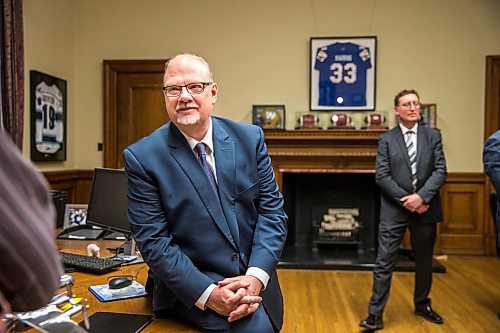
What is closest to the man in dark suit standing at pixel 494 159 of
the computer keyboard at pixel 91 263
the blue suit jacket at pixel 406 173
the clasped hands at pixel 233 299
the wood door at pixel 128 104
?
the blue suit jacket at pixel 406 173

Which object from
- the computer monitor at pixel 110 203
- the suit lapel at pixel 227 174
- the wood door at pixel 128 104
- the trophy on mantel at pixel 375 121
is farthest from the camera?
the wood door at pixel 128 104

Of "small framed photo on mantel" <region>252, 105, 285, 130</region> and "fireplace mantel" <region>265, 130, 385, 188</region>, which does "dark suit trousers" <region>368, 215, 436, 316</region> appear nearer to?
"fireplace mantel" <region>265, 130, 385, 188</region>

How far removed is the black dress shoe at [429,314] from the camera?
10.9 ft

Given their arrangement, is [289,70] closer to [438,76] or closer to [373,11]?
[373,11]

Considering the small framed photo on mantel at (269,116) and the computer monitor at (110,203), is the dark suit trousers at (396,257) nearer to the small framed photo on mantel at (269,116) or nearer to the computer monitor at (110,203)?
the computer monitor at (110,203)

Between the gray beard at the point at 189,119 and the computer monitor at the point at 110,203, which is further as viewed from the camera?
the computer monitor at the point at 110,203

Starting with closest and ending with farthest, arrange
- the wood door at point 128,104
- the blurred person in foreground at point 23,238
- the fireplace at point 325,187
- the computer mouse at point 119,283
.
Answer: the blurred person in foreground at point 23,238
the computer mouse at point 119,283
the fireplace at point 325,187
the wood door at point 128,104

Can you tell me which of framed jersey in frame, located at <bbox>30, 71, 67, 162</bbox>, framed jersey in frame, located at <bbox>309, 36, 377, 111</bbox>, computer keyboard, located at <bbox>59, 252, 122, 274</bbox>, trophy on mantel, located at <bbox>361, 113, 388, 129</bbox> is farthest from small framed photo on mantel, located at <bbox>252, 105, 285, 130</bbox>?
computer keyboard, located at <bbox>59, 252, 122, 274</bbox>

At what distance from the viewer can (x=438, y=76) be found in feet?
17.8

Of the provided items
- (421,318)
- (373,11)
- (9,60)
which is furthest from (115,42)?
(421,318)

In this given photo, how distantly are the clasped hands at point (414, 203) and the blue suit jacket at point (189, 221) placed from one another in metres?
1.83

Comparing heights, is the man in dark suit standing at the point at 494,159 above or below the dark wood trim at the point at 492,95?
below

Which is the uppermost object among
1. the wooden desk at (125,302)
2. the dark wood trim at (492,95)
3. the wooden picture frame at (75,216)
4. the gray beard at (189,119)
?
the dark wood trim at (492,95)

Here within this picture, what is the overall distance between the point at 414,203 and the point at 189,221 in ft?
6.90
